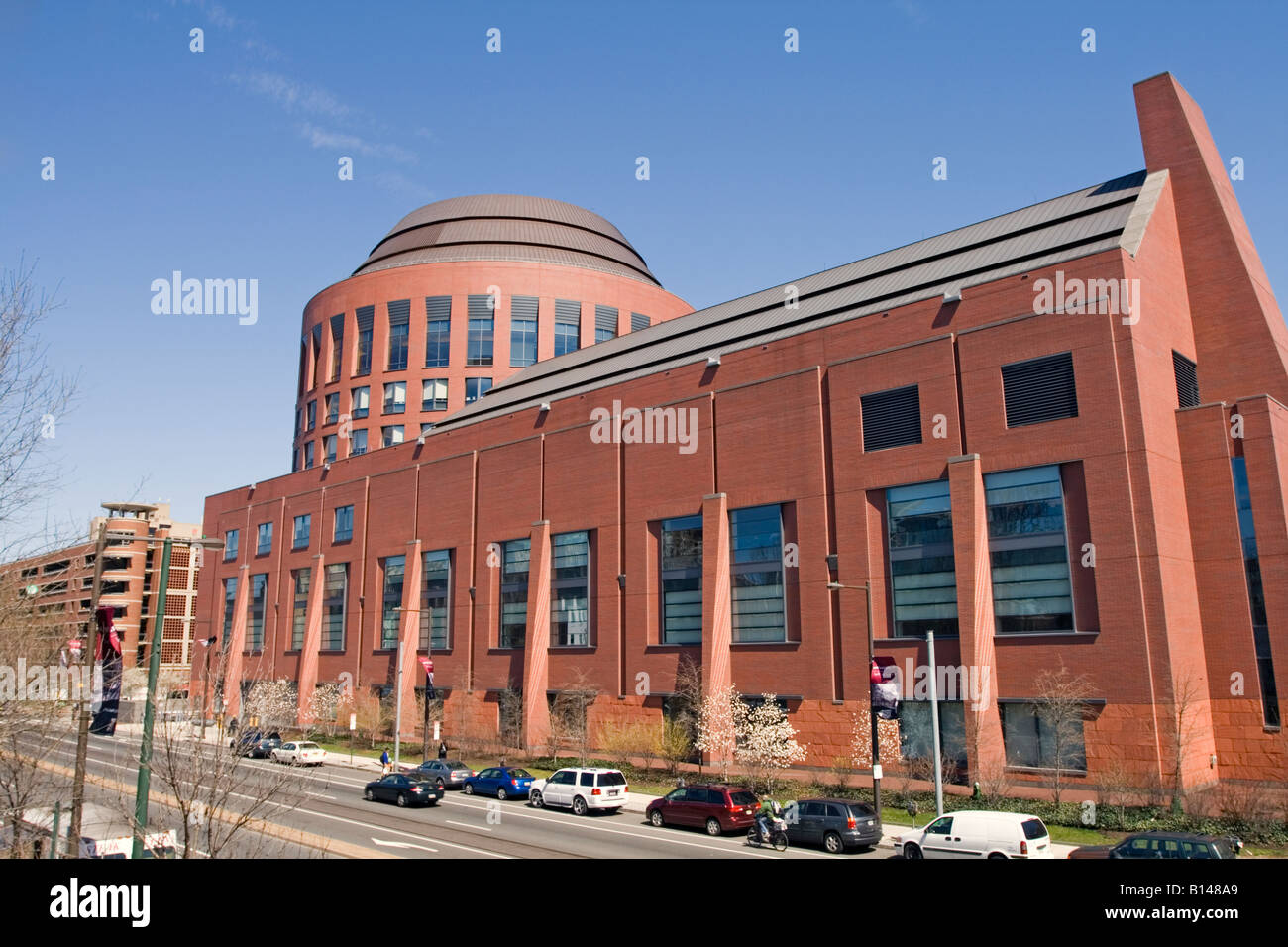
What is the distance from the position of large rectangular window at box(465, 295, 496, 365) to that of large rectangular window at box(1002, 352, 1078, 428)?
163 ft

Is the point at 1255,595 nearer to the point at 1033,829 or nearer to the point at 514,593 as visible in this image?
the point at 1033,829

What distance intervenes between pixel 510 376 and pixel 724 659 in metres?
38.9

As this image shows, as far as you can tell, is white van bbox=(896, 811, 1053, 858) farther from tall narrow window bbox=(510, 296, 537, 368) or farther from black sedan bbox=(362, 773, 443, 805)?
tall narrow window bbox=(510, 296, 537, 368)

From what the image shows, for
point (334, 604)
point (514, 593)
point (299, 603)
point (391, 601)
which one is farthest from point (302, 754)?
point (299, 603)

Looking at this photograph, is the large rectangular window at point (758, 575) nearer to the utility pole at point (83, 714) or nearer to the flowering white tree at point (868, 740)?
the flowering white tree at point (868, 740)

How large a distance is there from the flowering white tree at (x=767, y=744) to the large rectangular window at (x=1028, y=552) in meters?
9.74

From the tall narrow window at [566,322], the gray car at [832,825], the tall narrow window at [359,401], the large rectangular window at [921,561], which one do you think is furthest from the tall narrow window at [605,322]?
the gray car at [832,825]

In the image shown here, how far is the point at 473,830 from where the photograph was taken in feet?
88.4

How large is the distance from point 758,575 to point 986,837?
19781mm

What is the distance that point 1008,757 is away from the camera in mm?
31453

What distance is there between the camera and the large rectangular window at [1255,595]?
30.1 metres
